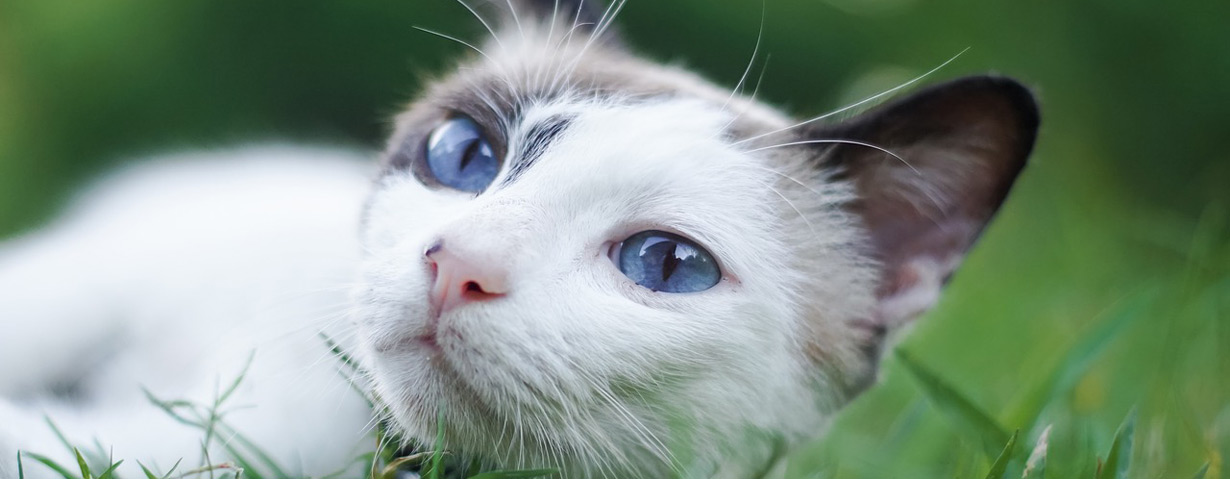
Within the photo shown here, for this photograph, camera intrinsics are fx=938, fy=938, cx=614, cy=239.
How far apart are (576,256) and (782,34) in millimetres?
2343

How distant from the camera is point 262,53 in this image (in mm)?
2832

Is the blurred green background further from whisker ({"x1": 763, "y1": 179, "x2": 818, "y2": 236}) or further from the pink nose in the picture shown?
the pink nose

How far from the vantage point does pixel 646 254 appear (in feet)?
3.61

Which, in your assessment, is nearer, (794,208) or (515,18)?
(794,208)

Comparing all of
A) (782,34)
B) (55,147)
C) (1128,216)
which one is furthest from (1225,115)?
(55,147)

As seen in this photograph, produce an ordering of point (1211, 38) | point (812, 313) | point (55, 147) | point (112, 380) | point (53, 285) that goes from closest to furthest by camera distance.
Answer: point (812, 313), point (112, 380), point (53, 285), point (55, 147), point (1211, 38)

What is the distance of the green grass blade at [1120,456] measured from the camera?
3.65 feet

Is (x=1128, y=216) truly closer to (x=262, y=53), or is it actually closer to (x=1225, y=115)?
(x=1225, y=115)

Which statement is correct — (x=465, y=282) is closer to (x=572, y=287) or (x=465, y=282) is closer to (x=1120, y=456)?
(x=572, y=287)

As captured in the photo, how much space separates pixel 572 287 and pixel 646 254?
0.12m

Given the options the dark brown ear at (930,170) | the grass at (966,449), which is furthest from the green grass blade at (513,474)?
the dark brown ear at (930,170)

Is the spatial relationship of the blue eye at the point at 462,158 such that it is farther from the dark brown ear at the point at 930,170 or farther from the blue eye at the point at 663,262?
the dark brown ear at the point at 930,170

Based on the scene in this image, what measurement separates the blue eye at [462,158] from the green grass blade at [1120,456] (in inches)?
32.7

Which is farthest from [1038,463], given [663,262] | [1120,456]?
[663,262]
